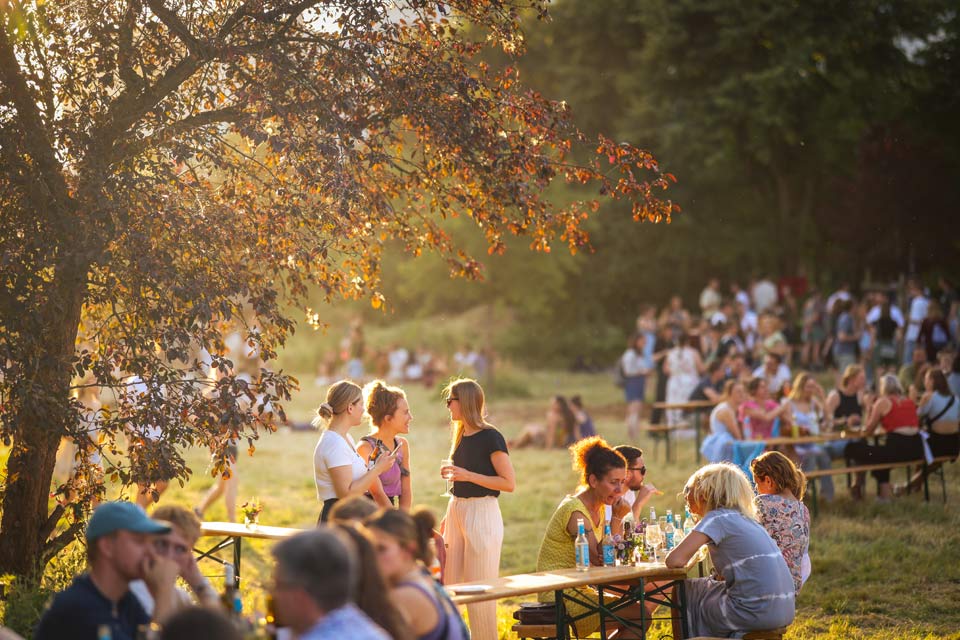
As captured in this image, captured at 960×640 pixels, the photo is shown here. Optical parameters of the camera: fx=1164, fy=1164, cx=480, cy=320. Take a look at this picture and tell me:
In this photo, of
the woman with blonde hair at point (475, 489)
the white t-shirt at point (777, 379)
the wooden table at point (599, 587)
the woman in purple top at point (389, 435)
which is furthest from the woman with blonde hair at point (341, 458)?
the white t-shirt at point (777, 379)

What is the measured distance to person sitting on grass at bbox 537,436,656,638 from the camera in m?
7.70

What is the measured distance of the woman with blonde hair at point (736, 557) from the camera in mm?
7207

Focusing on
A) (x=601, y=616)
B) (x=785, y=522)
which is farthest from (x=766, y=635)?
(x=601, y=616)

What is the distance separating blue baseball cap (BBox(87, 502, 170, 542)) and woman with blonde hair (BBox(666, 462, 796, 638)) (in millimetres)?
3442

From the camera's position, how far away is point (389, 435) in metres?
8.45

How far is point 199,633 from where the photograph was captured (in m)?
3.98

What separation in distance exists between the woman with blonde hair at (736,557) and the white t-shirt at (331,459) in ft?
7.15

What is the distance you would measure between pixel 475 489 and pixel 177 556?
3278 mm

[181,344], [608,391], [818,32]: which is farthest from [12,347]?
[818,32]

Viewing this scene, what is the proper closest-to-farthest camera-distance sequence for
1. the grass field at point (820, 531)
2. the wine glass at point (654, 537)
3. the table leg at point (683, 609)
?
the table leg at point (683, 609)
the wine glass at point (654, 537)
the grass field at point (820, 531)

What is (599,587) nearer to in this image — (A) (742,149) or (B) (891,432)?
(B) (891,432)

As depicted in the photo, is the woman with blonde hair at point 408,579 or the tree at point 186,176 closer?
the woman with blonde hair at point 408,579

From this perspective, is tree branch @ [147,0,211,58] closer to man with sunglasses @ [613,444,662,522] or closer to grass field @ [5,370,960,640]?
man with sunglasses @ [613,444,662,522]

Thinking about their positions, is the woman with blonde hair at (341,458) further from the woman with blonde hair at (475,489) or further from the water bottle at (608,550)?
the water bottle at (608,550)
